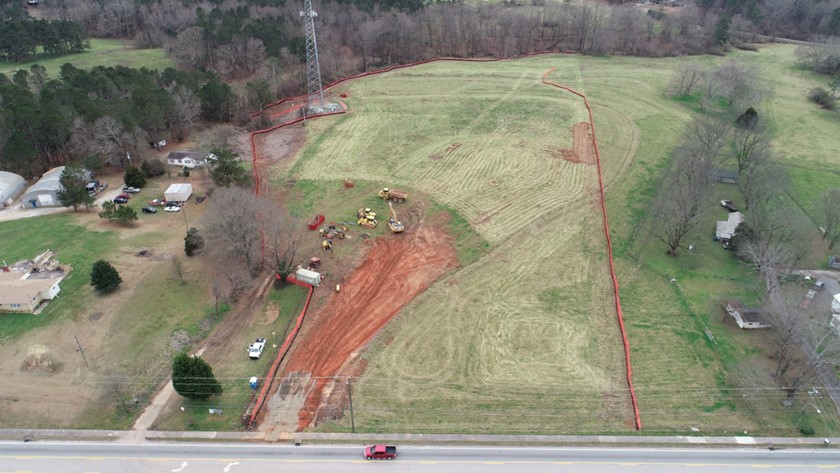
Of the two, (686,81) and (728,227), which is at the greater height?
(686,81)

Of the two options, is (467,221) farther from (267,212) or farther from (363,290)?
(267,212)

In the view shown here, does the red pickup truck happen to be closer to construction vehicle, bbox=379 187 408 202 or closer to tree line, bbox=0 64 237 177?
construction vehicle, bbox=379 187 408 202

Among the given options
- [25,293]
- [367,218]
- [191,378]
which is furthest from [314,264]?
[25,293]

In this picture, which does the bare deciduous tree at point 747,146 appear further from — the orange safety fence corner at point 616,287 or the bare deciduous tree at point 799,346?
the bare deciduous tree at point 799,346

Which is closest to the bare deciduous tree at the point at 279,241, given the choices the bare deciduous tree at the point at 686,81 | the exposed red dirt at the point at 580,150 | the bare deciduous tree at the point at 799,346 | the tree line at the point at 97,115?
the tree line at the point at 97,115

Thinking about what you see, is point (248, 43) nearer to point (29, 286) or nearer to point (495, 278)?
point (29, 286)
